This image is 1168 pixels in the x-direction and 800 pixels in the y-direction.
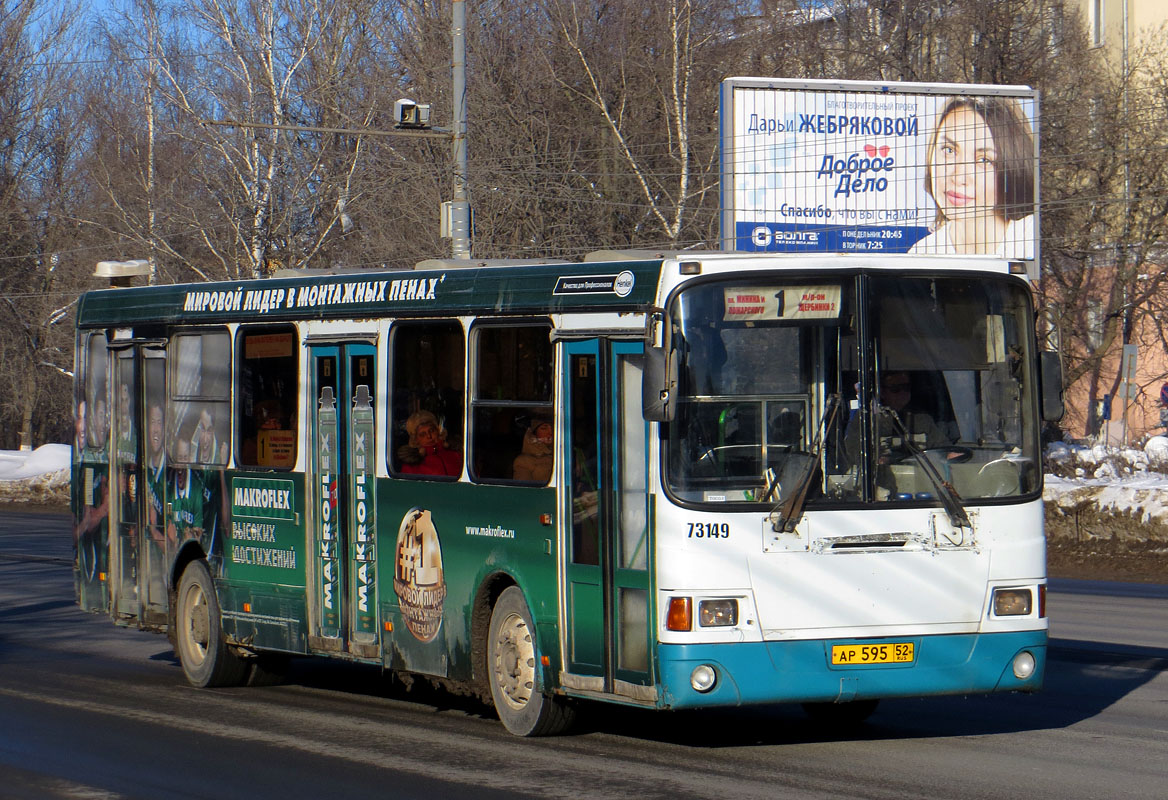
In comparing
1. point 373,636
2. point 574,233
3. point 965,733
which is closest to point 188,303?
point 373,636

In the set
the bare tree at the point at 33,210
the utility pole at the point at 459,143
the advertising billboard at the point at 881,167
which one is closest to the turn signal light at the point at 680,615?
the utility pole at the point at 459,143

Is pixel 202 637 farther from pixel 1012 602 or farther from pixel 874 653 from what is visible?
pixel 1012 602

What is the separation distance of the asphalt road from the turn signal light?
0.73 m

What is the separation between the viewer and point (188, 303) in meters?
13.4

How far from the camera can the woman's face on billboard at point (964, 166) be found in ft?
99.0

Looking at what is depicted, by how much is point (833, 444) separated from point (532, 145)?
27.9m

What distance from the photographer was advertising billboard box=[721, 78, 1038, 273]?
29266 millimetres

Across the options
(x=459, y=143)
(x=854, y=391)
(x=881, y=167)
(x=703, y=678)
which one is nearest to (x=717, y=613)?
(x=703, y=678)

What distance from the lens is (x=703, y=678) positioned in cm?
885

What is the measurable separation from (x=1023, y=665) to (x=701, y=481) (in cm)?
204

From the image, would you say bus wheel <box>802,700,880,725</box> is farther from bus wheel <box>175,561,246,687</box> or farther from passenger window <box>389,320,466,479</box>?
bus wheel <box>175,561,246,687</box>

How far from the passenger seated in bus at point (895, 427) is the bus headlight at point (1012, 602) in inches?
33.7

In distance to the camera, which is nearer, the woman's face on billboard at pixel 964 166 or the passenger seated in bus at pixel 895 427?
the passenger seated in bus at pixel 895 427

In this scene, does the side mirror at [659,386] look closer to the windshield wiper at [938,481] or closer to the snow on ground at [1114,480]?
the windshield wiper at [938,481]
